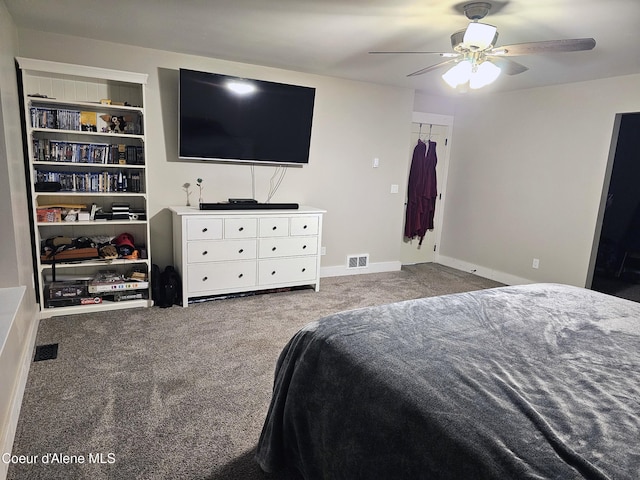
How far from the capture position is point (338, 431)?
1.37 meters

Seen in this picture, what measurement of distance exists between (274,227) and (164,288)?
1158 mm

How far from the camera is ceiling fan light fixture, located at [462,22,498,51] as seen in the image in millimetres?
2180

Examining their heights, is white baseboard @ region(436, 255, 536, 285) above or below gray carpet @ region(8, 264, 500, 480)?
above

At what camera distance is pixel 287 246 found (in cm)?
400

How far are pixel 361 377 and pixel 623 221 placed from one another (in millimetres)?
5290

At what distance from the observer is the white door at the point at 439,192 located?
17.7 ft

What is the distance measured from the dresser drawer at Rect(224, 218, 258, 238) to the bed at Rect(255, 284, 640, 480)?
2111mm

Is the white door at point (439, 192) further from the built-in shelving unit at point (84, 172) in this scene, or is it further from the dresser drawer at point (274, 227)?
the built-in shelving unit at point (84, 172)

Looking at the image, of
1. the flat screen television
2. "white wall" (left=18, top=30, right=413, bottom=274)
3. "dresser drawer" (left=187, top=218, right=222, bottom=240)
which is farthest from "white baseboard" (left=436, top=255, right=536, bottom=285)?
"dresser drawer" (left=187, top=218, right=222, bottom=240)

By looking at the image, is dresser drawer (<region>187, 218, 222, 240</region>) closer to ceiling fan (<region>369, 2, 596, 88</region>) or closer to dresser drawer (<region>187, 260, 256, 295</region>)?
dresser drawer (<region>187, 260, 256, 295</region>)

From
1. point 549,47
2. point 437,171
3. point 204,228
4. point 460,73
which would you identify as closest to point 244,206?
point 204,228

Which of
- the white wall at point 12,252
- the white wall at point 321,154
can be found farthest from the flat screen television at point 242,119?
the white wall at point 12,252

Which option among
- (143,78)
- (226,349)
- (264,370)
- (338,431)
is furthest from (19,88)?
(338,431)

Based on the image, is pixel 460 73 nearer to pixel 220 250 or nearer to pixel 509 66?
pixel 509 66
